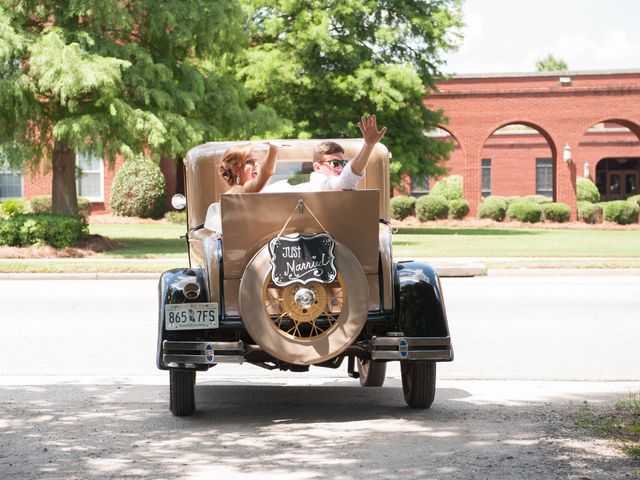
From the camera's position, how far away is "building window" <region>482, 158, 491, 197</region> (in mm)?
54375

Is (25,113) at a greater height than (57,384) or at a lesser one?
greater

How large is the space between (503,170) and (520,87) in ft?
44.0

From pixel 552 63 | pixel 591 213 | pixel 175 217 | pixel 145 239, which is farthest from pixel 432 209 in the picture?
pixel 552 63

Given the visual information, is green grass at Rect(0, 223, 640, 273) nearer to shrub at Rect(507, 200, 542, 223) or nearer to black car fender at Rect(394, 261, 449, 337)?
shrub at Rect(507, 200, 542, 223)

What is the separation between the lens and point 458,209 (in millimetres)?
39875

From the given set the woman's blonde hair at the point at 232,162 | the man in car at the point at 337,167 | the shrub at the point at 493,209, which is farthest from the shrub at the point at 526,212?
the woman's blonde hair at the point at 232,162

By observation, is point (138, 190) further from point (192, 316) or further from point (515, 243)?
point (192, 316)

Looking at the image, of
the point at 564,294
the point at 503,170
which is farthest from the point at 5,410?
the point at 503,170

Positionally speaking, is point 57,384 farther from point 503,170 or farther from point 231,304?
point 503,170

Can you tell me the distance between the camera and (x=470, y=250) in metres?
23.2

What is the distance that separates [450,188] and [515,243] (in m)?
20.5

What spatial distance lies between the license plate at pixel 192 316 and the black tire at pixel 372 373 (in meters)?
1.80

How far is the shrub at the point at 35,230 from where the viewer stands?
72.8 feet

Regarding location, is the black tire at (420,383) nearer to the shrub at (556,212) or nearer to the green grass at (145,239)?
the green grass at (145,239)
